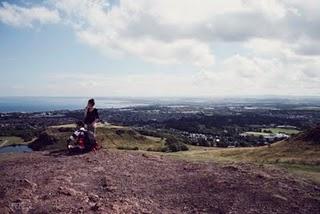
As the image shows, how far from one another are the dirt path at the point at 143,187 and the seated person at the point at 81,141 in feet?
3.92

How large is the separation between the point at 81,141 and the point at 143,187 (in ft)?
18.5

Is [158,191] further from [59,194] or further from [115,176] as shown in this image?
[59,194]

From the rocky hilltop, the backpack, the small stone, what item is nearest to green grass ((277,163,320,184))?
the rocky hilltop

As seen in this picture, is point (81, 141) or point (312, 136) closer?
point (81, 141)

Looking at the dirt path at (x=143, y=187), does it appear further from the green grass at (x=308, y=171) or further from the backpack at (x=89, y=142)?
the backpack at (x=89, y=142)

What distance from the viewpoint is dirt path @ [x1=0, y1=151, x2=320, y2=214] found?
11.6m

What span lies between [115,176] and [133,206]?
2868 millimetres

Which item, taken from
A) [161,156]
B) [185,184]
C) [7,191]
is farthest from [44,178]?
[161,156]

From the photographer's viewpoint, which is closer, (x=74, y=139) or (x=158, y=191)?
(x=158, y=191)

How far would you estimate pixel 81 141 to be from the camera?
18.0 meters

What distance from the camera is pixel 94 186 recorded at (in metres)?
13.2

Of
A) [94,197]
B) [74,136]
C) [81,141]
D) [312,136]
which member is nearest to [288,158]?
[312,136]

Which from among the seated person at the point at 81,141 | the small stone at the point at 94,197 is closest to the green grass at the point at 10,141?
the seated person at the point at 81,141

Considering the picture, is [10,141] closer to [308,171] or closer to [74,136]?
[74,136]
